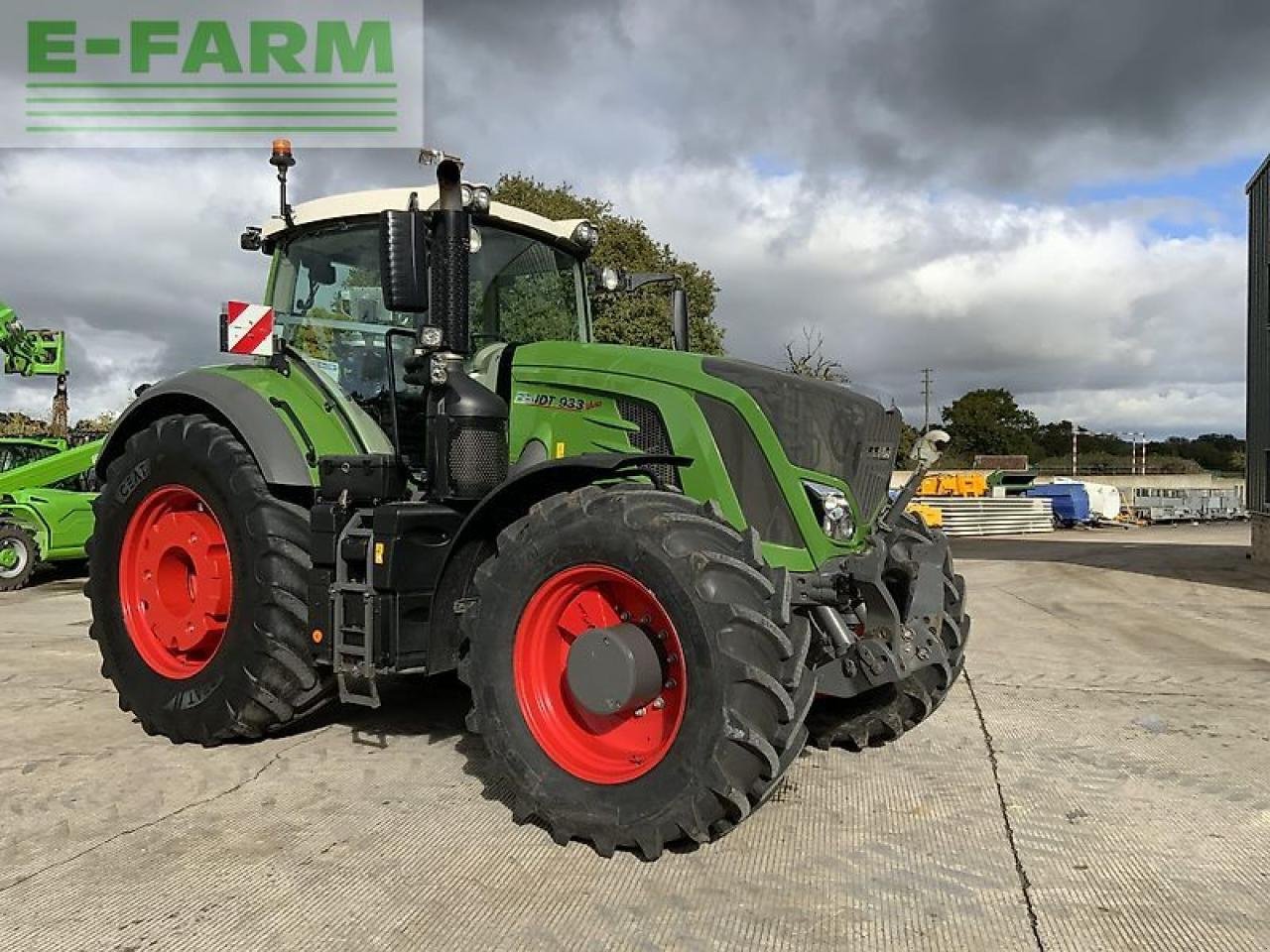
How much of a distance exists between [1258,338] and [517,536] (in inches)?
673

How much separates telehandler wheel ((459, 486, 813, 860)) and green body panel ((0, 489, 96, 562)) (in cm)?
1022

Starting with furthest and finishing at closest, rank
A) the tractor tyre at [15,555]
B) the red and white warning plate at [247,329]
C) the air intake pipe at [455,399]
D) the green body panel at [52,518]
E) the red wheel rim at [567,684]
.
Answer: the green body panel at [52,518]
the tractor tyre at [15,555]
the red and white warning plate at [247,329]
the air intake pipe at [455,399]
the red wheel rim at [567,684]

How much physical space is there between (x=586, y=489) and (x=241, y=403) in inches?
78.0

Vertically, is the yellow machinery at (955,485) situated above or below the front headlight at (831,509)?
below

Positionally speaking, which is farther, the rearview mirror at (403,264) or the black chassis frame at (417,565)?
the black chassis frame at (417,565)

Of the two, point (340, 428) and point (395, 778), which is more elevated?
point (340, 428)

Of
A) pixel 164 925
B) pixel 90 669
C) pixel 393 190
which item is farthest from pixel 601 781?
pixel 90 669

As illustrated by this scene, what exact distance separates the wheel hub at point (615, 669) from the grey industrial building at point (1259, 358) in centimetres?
1557

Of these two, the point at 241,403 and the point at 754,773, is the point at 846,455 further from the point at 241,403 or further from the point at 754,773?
the point at 241,403

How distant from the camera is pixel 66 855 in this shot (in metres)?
3.41

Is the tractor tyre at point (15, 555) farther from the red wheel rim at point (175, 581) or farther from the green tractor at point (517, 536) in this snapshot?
the red wheel rim at point (175, 581)

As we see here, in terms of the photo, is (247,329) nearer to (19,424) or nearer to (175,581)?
(175,581)

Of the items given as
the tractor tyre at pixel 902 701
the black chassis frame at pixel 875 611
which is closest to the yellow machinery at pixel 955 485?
the tractor tyre at pixel 902 701

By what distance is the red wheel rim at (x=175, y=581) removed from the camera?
4.82 meters
